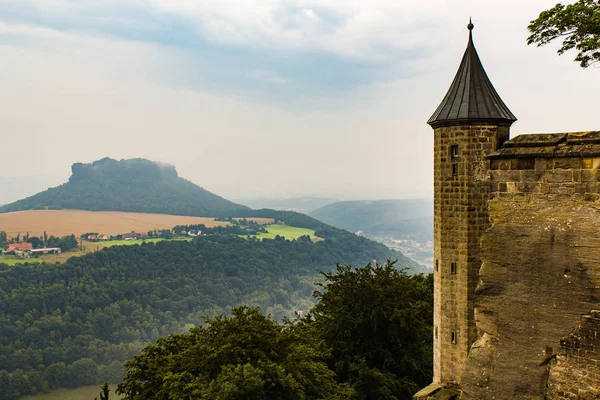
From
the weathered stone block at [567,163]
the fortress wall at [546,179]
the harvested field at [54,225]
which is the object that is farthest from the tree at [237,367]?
the harvested field at [54,225]

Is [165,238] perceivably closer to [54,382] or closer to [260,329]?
[54,382]

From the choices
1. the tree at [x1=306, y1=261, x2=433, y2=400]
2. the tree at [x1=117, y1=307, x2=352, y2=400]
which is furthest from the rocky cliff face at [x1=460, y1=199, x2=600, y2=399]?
the tree at [x1=306, y1=261, x2=433, y2=400]

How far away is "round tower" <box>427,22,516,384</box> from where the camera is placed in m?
17.2

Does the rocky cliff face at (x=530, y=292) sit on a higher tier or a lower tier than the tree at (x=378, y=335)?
higher

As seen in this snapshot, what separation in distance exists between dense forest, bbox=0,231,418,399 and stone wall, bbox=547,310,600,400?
7110 centimetres

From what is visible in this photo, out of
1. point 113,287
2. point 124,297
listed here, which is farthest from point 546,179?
point 113,287

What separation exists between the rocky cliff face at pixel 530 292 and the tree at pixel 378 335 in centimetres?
1576

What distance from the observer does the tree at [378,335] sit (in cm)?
2366

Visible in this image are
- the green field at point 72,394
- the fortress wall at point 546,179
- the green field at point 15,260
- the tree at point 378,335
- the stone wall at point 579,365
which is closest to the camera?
the stone wall at point 579,365

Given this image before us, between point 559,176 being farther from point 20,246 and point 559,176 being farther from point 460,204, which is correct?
point 20,246

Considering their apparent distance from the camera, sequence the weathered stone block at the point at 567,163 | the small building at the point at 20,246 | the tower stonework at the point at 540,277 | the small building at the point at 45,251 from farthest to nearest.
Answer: the small building at the point at 20,246, the small building at the point at 45,251, the weathered stone block at the point at 567,163, the tower stonework at the point at 540,277

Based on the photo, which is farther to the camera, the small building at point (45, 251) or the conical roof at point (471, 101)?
the small building at point (45, 251)

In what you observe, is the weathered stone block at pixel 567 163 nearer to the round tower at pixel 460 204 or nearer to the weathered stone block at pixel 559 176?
the weathered stone block at pixel 559 176

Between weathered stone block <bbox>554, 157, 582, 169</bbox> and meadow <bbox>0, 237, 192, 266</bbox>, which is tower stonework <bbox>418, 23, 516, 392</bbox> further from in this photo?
meadow <bbox>0, 237, 192, 266</bbox>
